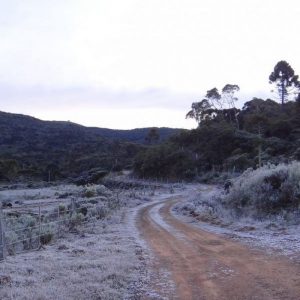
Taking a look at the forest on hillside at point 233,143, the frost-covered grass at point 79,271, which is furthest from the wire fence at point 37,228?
the forest on hillside at point 233,143

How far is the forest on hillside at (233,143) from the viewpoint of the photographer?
7394 cm

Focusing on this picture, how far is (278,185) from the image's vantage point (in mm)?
23188

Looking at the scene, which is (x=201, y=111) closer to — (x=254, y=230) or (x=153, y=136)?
(x=153, y=136)

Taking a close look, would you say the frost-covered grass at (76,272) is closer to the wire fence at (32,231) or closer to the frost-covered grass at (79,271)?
the frost-covered grass at (79,271)

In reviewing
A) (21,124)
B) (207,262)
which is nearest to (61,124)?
(21,124)

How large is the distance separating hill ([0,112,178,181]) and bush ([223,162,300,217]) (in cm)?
7663

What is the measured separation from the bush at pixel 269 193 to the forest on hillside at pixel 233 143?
41.0 m

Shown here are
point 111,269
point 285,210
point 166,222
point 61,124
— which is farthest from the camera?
point 61,124

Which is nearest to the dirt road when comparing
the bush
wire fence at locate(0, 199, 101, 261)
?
wire fence at locate(0, 199, 101, 261)

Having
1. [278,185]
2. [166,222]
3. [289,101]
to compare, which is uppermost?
[289,101]

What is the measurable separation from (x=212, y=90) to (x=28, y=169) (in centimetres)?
4421

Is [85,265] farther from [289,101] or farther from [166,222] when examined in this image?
[289,101]

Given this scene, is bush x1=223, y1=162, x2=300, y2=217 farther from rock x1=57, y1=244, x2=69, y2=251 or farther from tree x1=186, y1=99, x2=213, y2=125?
tree x1=186, y1=99, x2=213, y2=125

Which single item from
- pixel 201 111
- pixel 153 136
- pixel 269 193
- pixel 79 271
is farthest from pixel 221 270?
pixel 153 136
